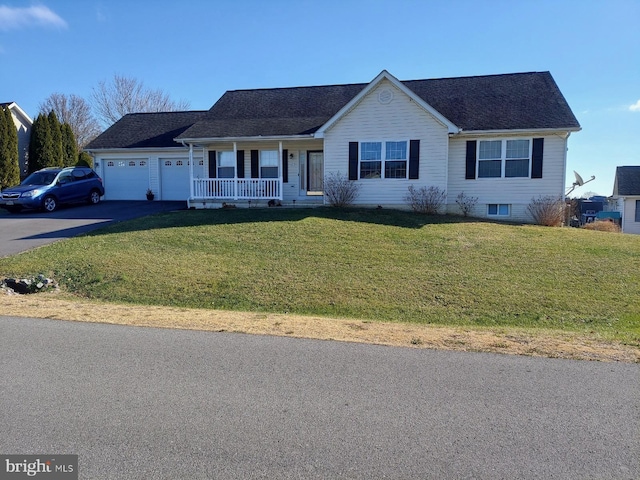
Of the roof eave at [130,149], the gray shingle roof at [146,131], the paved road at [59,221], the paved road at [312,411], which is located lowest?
the paved road at [312,411]

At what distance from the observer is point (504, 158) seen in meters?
17.4

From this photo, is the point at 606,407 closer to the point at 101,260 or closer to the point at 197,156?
the point at 101,260

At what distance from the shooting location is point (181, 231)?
13.6 m

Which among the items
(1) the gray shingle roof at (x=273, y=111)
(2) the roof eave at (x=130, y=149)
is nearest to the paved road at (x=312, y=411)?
(1) the gray shingle roof at (x=273, y=111)

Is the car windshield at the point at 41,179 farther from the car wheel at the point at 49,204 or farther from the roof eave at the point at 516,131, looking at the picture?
the roof eave at the point at 516,131

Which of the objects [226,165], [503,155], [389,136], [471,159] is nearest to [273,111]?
[226,165]

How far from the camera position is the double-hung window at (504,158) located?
17.3 m

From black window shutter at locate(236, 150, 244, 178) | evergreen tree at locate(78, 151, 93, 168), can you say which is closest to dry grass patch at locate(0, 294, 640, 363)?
black window shutter at locate(236, 150, 244, 178)

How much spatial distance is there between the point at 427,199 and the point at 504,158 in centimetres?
350

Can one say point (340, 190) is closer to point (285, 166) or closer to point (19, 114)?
point (285, 166)

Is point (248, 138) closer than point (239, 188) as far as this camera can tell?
Yes

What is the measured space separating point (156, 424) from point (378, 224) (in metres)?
11.5

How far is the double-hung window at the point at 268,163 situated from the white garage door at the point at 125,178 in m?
7.19

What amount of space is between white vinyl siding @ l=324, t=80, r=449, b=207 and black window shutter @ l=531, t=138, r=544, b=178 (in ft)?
11.1
